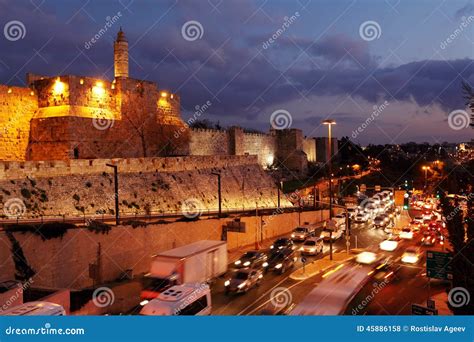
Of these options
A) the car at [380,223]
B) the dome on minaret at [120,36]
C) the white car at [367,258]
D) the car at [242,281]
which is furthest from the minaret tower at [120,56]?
the white car at [367,258]

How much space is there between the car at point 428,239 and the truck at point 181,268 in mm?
13536

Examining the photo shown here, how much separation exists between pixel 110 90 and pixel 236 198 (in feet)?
40.1

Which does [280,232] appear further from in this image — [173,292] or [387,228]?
[173,292]

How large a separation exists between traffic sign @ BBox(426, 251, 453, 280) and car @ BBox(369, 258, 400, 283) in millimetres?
4727

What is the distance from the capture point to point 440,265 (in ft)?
36.7

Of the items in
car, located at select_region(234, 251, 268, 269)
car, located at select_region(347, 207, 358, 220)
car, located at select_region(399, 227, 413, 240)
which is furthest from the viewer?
car, located at select_region(347, 207, 358, 220)

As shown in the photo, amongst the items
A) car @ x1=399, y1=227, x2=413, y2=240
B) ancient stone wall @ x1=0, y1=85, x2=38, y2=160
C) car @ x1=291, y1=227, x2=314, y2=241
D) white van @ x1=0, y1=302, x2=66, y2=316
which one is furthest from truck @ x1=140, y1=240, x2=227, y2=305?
ancient stone wall @ x1=0, y1=85, x2=38, y2=160

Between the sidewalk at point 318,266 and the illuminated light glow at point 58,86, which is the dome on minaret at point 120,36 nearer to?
the illuminated light glow at point 58,86

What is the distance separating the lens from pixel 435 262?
37.2ft

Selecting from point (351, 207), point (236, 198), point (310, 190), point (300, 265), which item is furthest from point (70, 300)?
point (310, 190)

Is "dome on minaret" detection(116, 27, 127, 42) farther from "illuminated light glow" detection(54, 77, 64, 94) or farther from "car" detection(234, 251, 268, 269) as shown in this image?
"car" detection(234, 251, 268, 269)

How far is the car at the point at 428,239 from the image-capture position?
Answer: 77.3ft

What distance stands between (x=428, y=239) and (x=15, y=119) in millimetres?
26155

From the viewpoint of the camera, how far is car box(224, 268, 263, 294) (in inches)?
580
